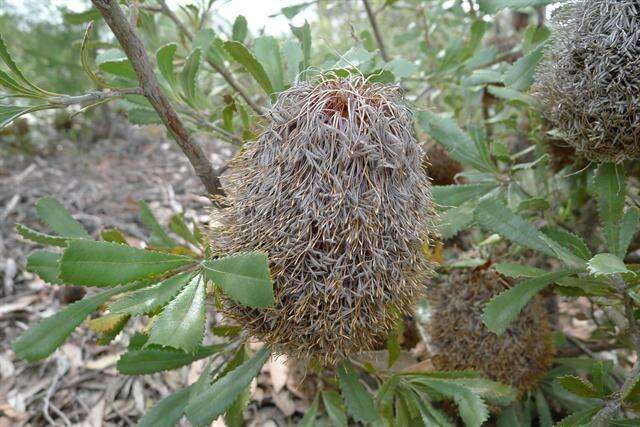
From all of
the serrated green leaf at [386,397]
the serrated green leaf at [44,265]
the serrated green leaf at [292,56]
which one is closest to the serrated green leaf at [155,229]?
the serrated green leaf at [44,265]

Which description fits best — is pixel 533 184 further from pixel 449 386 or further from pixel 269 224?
pixel 269 224

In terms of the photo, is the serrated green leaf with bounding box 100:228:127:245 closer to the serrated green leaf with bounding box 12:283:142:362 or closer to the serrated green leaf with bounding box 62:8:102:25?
the serrated green leaf with bounding box 12:283:142:362

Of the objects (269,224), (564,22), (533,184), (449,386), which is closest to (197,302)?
(269,224)

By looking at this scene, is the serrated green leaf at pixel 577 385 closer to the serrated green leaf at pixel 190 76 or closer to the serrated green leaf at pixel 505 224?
the serrated green leaf at pixel 505 224

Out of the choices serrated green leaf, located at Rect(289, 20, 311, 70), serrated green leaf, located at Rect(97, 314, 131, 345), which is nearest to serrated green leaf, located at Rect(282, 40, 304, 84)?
serrated green leaf, located at Rect(289, 20, 311, 70)

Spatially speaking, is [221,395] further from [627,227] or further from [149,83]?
[627,227]

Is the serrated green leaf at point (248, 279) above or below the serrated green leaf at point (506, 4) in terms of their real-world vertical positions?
below
